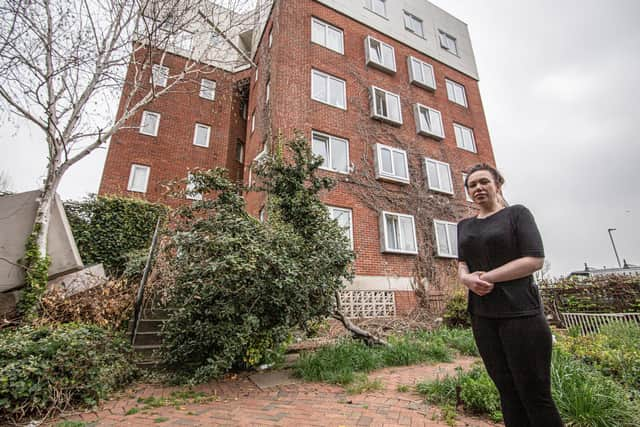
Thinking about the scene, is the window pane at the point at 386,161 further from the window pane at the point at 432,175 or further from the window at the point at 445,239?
the window at the point at 445,239

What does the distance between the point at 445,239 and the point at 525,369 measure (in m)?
10.6

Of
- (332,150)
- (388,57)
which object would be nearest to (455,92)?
(388,57)

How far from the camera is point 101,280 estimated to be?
602 cm

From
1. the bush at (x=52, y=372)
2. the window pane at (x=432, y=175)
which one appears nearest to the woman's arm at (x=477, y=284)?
the bush at (x=52, y=372)

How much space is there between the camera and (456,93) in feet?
51.0

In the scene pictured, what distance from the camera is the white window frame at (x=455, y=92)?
1520cm

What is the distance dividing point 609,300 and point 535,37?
31.7 feet

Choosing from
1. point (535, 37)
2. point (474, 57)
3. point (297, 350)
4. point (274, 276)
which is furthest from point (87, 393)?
point (474, 57)

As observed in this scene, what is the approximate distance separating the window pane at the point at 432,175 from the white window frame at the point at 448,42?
8.42 meters

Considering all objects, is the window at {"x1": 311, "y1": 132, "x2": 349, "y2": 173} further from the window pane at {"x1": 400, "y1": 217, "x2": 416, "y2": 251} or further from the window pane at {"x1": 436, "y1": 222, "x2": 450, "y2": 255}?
the window pane at {"x1": 436, "y1": 222, "x2": 450, "y2": 255}

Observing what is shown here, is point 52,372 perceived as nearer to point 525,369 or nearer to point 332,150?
point 525,369

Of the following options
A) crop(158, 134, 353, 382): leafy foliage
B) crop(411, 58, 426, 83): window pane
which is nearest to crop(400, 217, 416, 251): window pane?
crop(158, 134, 353, 382): leafy foliage

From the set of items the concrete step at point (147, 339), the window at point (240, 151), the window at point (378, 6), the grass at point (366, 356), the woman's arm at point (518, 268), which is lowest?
the grass at point (366, 356)

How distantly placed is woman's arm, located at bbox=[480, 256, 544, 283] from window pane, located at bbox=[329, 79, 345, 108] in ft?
34.4
